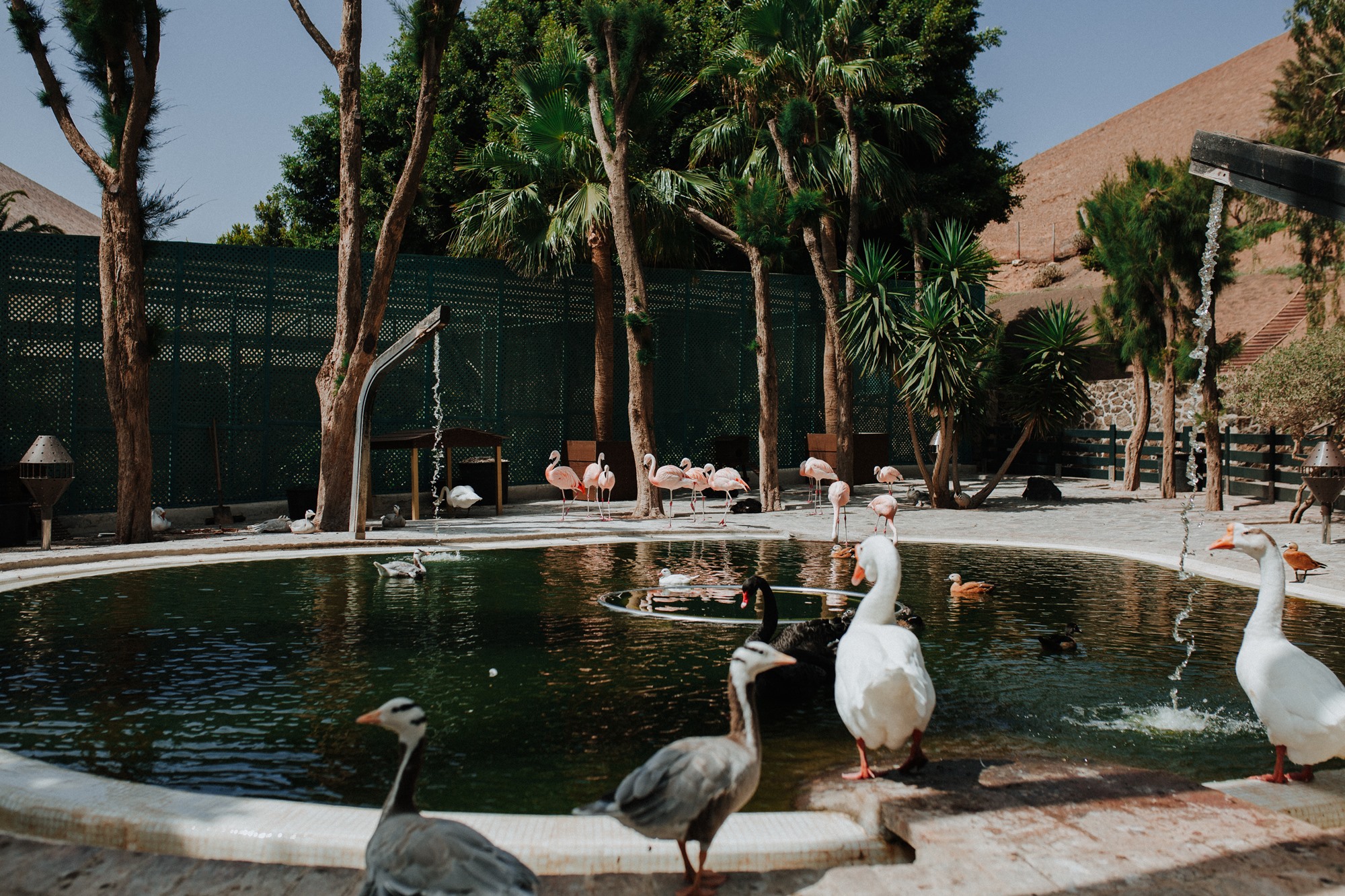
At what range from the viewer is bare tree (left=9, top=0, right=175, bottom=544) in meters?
13.8

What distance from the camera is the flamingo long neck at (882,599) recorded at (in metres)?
5.04

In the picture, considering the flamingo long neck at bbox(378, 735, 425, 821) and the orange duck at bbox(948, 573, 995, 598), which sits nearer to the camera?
the flamingo long neck at bbox(378, 735, 425, 821)

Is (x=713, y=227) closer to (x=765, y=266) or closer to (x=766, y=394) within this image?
(x=765, y=266)

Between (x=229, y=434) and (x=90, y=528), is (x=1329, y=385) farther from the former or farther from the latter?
(x=90, y=528)

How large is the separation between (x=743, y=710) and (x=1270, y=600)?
2.78 meters

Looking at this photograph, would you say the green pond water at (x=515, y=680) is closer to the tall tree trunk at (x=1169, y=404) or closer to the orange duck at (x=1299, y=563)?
the orange duck at (x=1299, y=563)

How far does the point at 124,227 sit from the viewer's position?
545 inches

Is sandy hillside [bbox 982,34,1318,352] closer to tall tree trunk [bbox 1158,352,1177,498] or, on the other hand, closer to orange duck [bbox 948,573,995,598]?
tall tree trunk [bbox 1158,352,1177,498]

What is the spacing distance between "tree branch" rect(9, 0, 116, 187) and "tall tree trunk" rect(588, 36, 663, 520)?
773 cm

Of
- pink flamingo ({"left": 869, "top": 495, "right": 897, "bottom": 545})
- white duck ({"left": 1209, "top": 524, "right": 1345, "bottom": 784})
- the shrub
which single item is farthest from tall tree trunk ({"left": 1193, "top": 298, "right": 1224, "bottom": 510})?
the shrub

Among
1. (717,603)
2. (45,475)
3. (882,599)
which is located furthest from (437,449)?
(882,599)

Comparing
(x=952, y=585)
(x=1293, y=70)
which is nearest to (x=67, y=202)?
(x=1293, y=70)

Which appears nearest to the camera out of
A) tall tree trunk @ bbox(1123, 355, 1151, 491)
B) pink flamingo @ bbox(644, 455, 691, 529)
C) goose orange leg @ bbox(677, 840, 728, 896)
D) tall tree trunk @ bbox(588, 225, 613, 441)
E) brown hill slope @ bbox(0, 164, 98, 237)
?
goose orange leg @ bbox(677, 840, 728, 896)

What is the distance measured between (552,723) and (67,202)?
9122 cm
